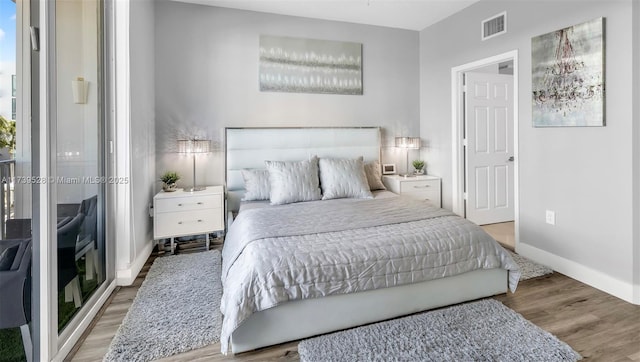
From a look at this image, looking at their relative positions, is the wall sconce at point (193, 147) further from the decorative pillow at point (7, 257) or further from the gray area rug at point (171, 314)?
the decorative pillow at point (7, 257)

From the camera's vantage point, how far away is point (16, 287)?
5.08ft

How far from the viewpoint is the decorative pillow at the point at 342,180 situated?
3486 millimetres

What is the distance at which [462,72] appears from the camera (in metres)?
4.14

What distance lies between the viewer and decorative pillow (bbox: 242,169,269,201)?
11.5ft

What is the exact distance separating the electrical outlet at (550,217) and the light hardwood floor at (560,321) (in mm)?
480

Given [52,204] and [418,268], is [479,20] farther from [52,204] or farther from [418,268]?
[52,204]

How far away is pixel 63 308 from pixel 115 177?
109 centimetres

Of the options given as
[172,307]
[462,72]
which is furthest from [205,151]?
[462,72]

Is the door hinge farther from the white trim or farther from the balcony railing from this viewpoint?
the white trim

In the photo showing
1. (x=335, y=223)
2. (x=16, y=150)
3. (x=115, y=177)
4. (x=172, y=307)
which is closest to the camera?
(x=16, y=150)

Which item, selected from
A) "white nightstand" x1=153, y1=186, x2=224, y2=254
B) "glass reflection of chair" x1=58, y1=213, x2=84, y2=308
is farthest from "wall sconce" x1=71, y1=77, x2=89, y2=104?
"white nightstand" x1=153, y1=186, x2=224, y2=254

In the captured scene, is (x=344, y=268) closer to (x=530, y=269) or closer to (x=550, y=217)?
(x=530, y=269)

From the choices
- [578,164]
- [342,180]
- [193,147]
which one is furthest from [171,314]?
[578,164]

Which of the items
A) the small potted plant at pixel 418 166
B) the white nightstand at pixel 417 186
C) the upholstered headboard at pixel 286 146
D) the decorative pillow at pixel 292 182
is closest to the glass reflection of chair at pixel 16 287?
the decorative pillow at pixel 292 182
